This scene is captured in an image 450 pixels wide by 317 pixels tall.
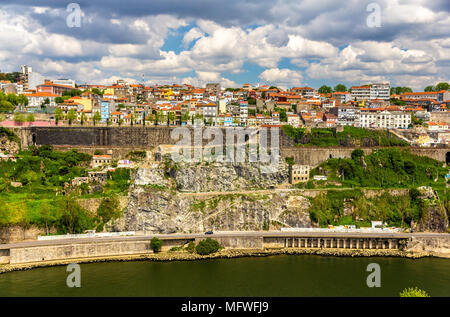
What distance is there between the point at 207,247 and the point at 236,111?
105 feet

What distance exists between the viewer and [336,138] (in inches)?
1905

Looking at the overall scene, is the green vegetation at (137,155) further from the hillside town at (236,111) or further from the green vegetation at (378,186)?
the green vegetation at (378,186)

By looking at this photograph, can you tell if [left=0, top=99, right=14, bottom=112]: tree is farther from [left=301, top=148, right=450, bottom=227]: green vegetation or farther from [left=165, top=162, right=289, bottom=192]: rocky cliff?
[left=301, top=148, right=450, bottom=227]: green vegetation

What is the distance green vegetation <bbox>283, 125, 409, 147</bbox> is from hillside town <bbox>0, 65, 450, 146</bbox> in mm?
3082

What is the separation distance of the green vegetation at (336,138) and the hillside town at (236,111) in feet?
10.1

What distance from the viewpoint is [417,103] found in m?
70.1

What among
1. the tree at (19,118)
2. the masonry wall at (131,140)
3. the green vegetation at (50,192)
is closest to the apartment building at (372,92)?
the masonry wall at (131,140)

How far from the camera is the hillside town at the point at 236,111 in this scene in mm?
50688

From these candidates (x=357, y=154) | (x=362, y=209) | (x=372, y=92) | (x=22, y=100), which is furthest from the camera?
(x=372, y=92)

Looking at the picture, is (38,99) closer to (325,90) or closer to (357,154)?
(357,154)

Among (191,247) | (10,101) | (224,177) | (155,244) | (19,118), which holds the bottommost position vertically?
(191,247)

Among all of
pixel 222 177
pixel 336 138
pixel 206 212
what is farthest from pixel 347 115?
pixel 206 212

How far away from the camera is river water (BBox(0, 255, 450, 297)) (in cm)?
2427

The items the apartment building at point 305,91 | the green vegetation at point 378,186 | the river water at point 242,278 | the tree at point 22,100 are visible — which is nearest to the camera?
the river water at point 242,278
